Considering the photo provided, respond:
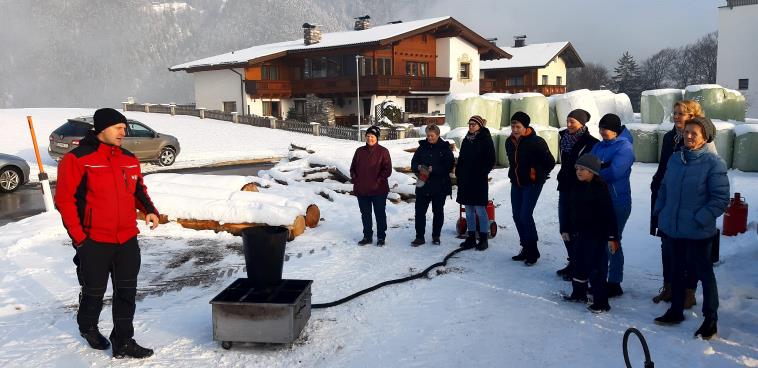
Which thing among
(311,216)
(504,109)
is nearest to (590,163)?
(311,216)

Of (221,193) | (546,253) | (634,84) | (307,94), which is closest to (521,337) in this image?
(546,253)

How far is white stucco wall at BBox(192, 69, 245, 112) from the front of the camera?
3891 centimetres

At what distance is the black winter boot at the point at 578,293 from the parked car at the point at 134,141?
16.2m

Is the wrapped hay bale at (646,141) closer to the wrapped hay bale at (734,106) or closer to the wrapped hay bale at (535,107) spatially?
the wrapped hay bale at (734,106)

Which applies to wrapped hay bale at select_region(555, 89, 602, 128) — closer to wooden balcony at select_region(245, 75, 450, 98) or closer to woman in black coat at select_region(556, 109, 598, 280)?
woman in black coat at select_region(556, 109, 598, 280)

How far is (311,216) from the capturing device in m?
9.35

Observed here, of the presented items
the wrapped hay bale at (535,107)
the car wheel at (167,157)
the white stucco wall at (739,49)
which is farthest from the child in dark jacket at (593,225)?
the white stucco wall at (739,49)

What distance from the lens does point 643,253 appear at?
7727 millimetres

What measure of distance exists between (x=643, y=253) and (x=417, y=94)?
33122mm

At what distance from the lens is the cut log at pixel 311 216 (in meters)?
9.30

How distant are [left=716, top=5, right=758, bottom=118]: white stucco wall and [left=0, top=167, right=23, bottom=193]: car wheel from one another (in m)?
46.6

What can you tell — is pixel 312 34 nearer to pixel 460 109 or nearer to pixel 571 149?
pixel 460 109

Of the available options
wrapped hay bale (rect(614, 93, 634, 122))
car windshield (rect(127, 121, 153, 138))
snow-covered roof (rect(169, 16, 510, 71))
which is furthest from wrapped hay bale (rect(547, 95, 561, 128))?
snow-covered roof (rect(169, 16, 510, 71))

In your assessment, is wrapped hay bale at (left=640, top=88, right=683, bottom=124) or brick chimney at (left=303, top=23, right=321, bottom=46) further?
brick chimney at (left=303, top=23, right=321, bottom=46)
